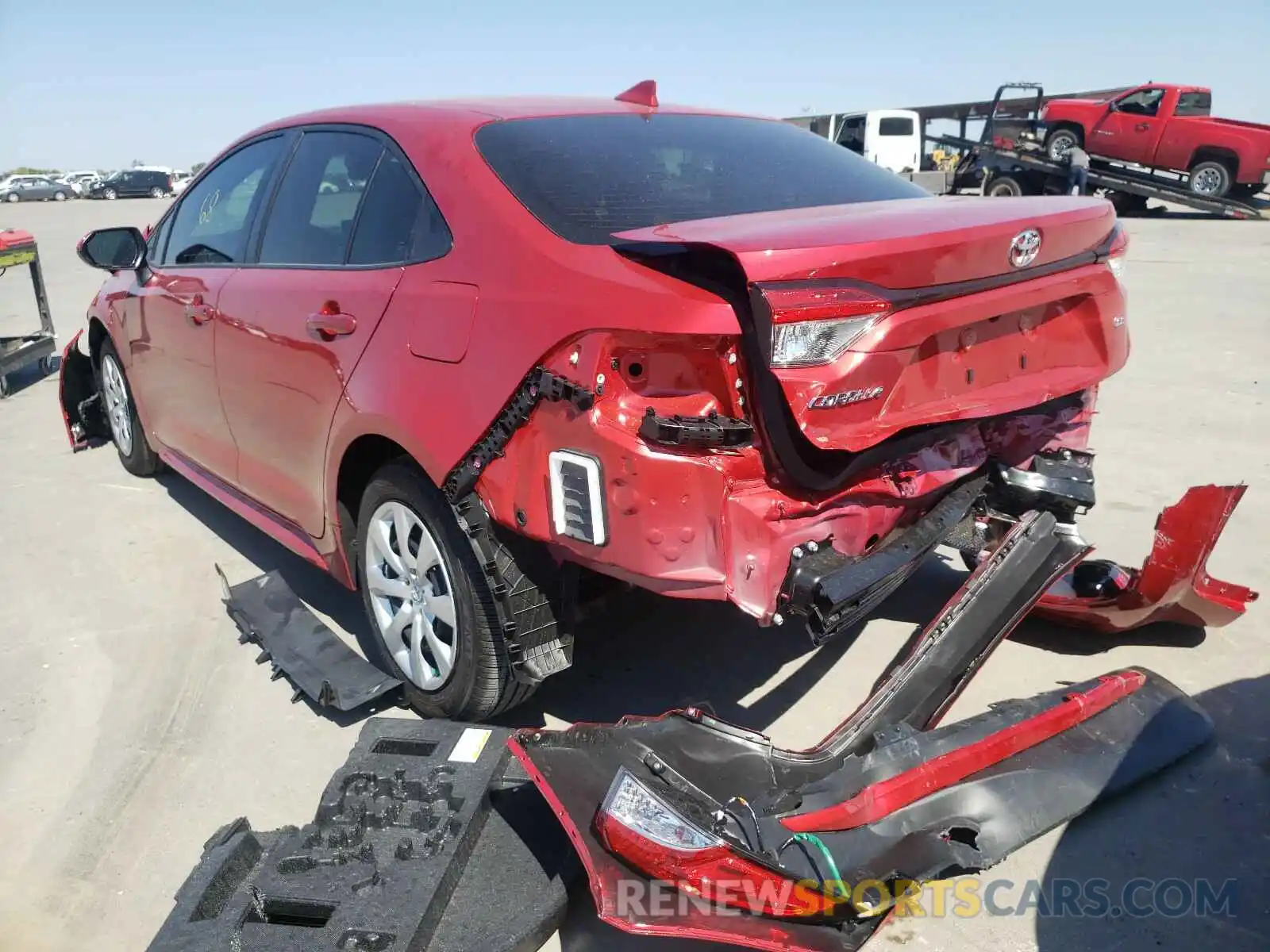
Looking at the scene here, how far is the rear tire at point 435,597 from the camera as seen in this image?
Answer: 2.63m

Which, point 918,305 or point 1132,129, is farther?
point 1132,129

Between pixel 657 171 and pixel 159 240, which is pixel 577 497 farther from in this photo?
pixel 159 240

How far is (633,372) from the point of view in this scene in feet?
7.03

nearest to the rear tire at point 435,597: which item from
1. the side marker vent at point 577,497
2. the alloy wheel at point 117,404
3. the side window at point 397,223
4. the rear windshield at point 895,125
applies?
the side marker vent at point 577,497

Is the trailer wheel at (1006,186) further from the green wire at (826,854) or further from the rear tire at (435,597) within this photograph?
the green wire at (826,854)

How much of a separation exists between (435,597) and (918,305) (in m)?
1.58

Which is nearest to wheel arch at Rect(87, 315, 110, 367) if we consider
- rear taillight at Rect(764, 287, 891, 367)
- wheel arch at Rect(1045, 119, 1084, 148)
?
rear taillight at Rect(764, 287, 891, 367)

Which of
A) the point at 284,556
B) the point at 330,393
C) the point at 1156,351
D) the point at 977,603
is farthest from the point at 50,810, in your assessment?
the point at 1156,351

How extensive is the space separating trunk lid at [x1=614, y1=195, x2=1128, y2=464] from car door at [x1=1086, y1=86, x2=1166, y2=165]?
19.3 m

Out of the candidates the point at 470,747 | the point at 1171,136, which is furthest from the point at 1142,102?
the point at 470,747

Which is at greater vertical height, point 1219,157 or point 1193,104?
point 1193,104

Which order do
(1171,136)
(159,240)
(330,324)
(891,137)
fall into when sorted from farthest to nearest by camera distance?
1. (891,137)
2. (1171,136)
3. (159,240)
4. (330,324)

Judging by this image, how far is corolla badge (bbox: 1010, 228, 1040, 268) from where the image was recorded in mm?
2369

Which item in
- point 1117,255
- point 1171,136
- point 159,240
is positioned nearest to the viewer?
point 1117,255
